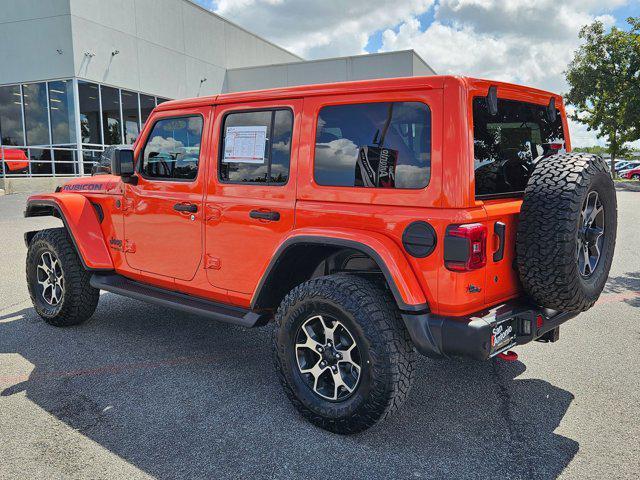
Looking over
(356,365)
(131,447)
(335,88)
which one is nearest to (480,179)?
(335,88)

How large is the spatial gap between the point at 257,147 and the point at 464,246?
1.57 metres

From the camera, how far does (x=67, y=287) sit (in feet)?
15.2

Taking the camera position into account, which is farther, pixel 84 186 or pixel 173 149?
pixel 84 186

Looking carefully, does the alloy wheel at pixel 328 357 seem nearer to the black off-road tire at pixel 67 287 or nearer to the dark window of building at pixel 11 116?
the black off-road tire at pixel 67 287

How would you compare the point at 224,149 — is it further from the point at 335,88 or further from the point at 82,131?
the point at 82,131

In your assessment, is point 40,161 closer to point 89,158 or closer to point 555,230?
point 89,158

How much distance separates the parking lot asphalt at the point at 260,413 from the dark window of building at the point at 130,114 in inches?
652

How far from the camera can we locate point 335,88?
3.13 m

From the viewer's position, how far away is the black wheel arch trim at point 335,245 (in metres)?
2.73

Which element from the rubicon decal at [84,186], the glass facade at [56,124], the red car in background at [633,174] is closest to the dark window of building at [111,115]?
the glass facade at [56,124]

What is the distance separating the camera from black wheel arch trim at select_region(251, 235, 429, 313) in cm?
273

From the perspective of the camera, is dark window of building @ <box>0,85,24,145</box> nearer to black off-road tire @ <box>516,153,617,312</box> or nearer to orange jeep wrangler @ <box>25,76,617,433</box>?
orange jeep wrangler @ <box>25,76,617,433</box>

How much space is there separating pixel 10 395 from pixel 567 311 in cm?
354

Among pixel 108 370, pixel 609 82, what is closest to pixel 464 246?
pixel 108 370
